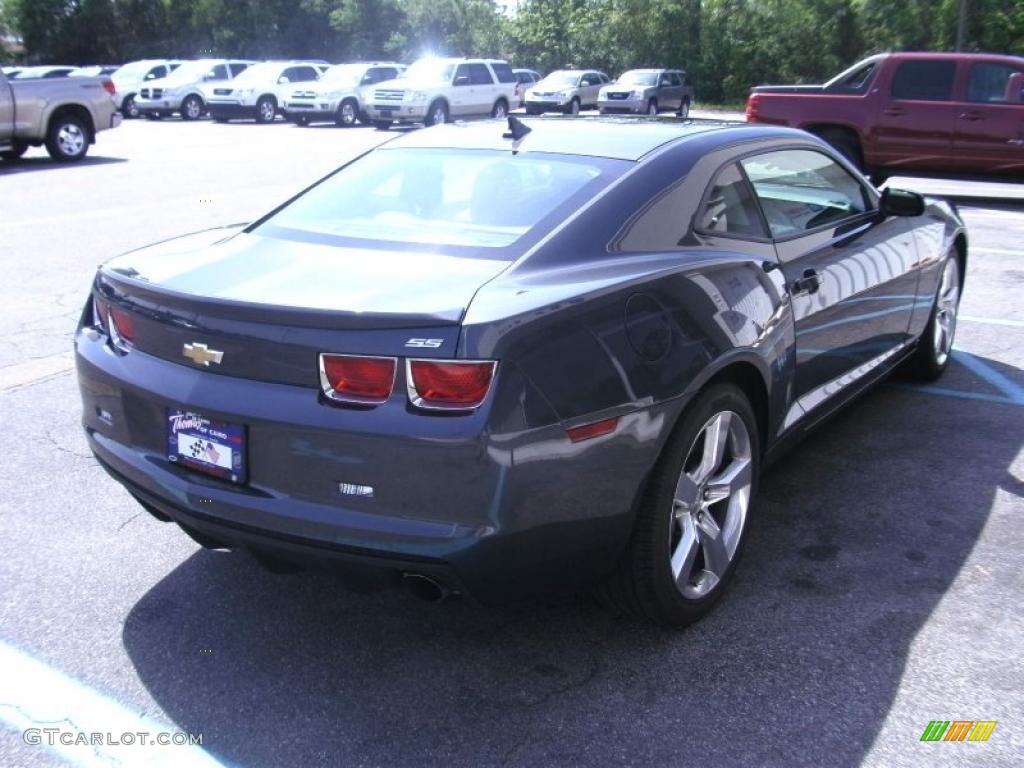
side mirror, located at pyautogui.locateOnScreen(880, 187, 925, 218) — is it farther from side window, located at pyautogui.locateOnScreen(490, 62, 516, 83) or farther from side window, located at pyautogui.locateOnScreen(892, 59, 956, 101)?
side window, located at pyautogui.locateOnScreen(490, 62, 516, 83)

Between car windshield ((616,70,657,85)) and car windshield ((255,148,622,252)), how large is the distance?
29518 mm

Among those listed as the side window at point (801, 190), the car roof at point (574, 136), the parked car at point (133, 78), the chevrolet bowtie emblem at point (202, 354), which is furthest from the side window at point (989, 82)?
the parked car at point (133, 78)

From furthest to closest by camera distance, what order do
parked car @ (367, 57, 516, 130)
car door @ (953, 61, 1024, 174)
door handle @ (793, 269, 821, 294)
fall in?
parked car @ (367, 57, 516, 130), car door @ (953, 61, 1024, 174), door handle @ (793, 269, 821, 294)

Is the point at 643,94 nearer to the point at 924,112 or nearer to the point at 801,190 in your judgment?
the point at 924,112

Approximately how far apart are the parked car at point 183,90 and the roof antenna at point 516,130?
29.8 meters

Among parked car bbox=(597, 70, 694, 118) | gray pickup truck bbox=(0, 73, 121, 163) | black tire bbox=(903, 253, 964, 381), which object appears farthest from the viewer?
parked car bbox=(597, 70, 694, 118)

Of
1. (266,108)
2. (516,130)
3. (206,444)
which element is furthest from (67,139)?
(206,444)

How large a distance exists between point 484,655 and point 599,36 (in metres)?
47.7

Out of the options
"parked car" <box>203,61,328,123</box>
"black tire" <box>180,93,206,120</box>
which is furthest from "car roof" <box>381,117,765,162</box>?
"black tire" <box>180,93,206,120</box>

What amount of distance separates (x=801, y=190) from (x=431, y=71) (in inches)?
986

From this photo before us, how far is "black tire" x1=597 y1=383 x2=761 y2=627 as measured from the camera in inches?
121

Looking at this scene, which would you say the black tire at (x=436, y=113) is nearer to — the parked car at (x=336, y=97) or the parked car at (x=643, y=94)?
the parked car at (x=336, y=97)

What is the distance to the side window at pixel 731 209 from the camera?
12.1ft

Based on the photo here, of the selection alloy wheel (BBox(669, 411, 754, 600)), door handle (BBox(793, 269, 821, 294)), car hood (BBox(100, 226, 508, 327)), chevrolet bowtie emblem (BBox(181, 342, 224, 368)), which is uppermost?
car hood (BBox(100, 226, 508, 327))
